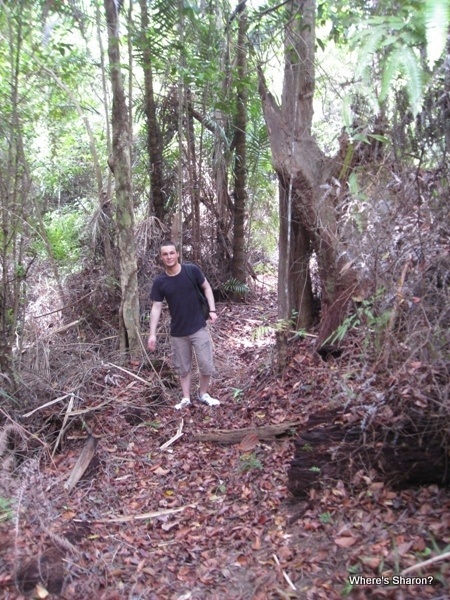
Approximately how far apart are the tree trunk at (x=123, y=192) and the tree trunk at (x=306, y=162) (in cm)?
178

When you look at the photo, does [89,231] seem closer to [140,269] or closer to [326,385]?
[140,269]

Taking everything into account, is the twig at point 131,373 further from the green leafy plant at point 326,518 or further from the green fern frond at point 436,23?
the green fern frond at point 436,23

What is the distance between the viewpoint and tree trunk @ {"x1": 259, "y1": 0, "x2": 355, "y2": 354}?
19.0 feet

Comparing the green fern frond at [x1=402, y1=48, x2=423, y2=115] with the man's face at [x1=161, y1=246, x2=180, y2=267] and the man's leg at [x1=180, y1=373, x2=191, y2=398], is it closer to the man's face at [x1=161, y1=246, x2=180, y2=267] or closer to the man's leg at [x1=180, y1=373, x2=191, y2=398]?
the man's face at [x1=161, y1=246, x2=180, y2=267]

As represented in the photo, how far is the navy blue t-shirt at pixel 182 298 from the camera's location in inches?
234

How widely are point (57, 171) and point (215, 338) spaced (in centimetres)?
572

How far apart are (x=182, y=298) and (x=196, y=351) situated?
0.66m

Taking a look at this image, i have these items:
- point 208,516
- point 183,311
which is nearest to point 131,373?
point 183,311

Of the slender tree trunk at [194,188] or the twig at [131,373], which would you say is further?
the slender tree trunk at [194,188]

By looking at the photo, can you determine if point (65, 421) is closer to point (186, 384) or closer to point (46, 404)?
point (46, 404)

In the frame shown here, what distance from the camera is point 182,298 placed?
19.6 feet

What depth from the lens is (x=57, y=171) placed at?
11539 mm

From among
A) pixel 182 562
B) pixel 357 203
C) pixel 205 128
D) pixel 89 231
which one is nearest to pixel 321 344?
pixel 357 203

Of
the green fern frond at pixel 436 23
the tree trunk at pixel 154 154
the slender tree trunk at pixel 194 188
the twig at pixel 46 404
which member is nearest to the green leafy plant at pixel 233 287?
the slender tree trunk at pixel 194 188
